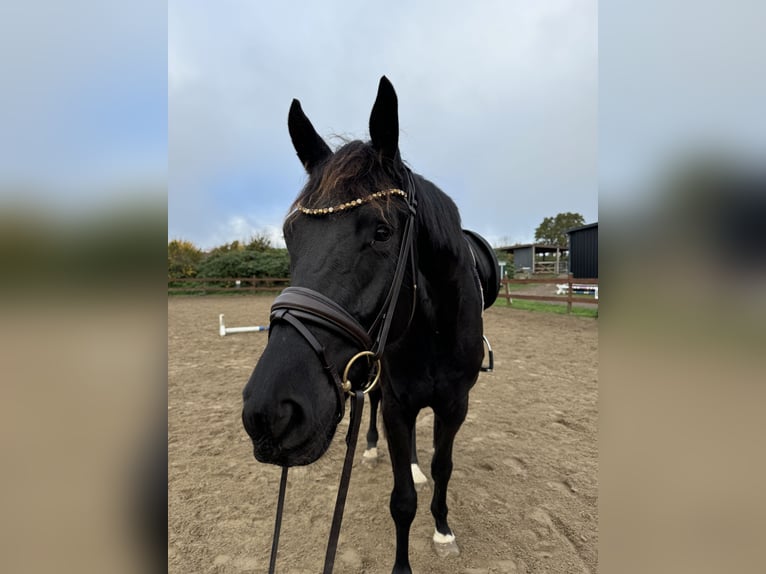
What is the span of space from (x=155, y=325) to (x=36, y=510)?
339 mm

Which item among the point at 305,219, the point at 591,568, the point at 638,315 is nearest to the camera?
the point at 638,315

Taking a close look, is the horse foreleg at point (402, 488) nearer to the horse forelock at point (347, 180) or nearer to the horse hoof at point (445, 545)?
the horse hoof at point (445, 545)

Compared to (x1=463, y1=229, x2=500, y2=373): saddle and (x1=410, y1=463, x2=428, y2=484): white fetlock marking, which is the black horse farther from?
(x1=410, y1=463, x2=428, y2=484): white fetlock marking

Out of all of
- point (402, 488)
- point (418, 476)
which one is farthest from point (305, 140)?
point (418, 476)

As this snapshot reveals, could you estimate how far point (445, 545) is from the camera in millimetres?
2400

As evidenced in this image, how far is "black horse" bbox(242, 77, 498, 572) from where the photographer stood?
1125mm

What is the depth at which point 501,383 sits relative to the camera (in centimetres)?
587

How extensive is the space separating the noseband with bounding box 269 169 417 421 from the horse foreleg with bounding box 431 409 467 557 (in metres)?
1.22

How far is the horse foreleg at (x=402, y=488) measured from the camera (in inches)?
85.4

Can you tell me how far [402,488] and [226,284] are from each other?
2626 cm

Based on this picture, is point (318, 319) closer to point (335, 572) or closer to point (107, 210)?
point (107, 210)

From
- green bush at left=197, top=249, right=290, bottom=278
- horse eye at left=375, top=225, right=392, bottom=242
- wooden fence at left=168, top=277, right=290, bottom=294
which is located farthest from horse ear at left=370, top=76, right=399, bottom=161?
green bush at left=197, top=249, right=290, bottom=278

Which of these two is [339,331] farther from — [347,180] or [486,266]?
[486,266]

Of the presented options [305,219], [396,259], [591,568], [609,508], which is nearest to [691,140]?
[609,508]
